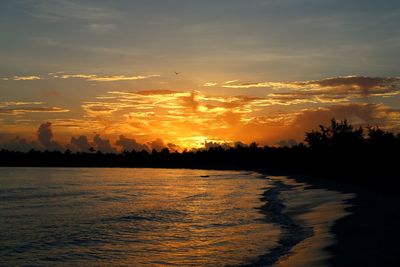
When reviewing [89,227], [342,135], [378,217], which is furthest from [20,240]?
[342,135]

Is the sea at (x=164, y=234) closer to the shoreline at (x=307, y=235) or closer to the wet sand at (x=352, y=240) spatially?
the shoreline at (x=307, y=235)

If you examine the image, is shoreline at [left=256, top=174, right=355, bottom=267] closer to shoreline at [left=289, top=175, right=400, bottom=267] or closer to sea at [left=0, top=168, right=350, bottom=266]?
sea at [left=0, top=168, right=350, bottom=266]

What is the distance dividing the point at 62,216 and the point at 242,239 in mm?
17390

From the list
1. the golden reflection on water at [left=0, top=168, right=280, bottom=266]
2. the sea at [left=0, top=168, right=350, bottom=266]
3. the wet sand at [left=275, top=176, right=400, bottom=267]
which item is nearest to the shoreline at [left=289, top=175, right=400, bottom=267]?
the wet sand at [left=275, top=176, right=400, bottom=267]

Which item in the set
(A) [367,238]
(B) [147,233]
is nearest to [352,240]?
(A) [367,238]

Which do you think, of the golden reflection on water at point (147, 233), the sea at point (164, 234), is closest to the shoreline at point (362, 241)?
the sea at point (164, 234)

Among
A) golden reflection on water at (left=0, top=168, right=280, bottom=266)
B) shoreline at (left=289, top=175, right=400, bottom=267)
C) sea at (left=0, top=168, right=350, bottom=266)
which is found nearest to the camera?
shoreline at (left=289, top=175, right=400, bottom=267)

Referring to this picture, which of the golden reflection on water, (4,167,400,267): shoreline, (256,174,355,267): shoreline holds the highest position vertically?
(4,167,400,267): shoreline

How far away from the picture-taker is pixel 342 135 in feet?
390

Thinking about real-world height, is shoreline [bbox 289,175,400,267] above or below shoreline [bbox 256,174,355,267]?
above

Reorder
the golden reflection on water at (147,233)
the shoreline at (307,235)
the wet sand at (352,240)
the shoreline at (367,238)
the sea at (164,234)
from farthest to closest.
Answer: the golden reflection on water at (147,233), the sea at (164,234), the shoreline at (307,235), the wet sand at (352,240), the shoreline at (367,238)

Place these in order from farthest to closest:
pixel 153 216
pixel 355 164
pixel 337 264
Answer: pixel 355 164 → pixel 153 216 → pixel 337 264

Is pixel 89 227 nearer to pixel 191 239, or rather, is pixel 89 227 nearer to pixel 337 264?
pixel 191 239

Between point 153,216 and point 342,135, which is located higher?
point 342,135
